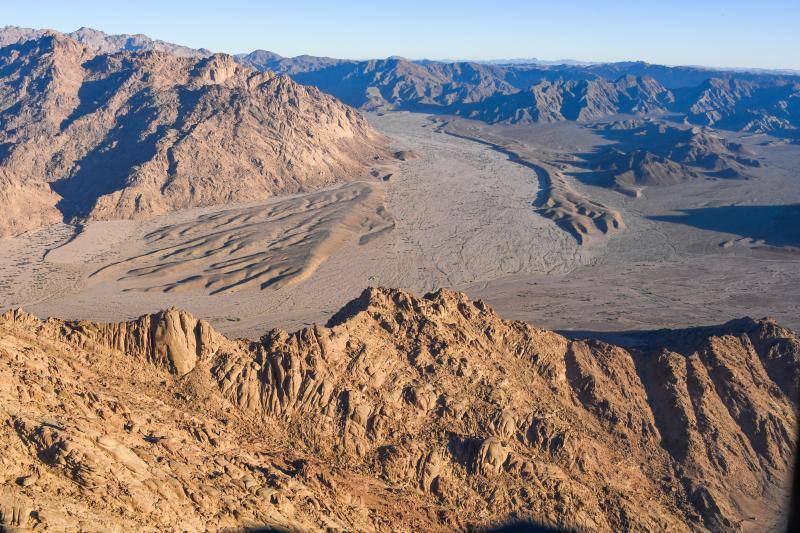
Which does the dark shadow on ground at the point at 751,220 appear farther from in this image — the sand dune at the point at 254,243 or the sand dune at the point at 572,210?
the sand dune at the point at 254,243

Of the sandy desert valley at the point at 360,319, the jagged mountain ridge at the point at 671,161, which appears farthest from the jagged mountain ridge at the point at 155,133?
the jagged mountain ridge at the point at 671,161

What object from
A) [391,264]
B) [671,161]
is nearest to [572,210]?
[391,264]

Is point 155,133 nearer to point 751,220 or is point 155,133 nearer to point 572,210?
point 572,210

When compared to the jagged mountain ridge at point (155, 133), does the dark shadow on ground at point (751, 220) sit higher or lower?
lower

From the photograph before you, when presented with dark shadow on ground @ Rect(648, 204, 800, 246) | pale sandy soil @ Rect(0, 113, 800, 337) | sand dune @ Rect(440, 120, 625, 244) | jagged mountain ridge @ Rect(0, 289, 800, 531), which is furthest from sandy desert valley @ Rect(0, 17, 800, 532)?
sand dune @ Rect(440, 120, 625, 244)

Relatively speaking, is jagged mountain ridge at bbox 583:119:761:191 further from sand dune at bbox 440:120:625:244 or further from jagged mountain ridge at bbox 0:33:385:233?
jagged mountain ridge at bbox 0:33:385:233
